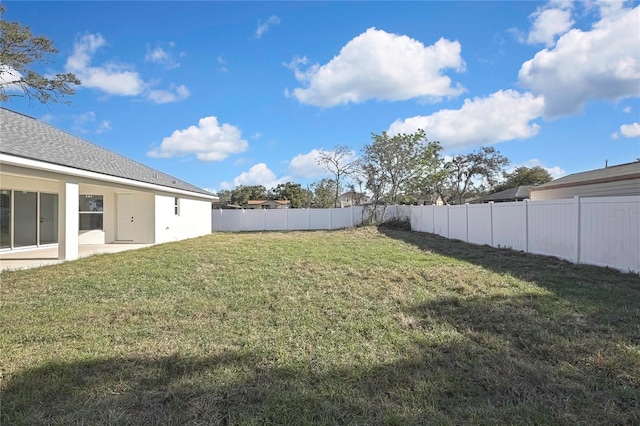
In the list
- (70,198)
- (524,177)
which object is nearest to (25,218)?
(70,198)

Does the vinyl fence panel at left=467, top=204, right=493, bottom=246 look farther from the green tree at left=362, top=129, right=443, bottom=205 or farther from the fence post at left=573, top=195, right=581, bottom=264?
the green tree at left=362, top=129, right=443, bottom=205

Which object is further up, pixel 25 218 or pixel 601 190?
pixel 601 190

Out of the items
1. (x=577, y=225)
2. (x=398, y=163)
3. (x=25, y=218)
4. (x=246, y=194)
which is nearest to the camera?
(x=577, y=225)

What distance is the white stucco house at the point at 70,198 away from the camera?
870 cm

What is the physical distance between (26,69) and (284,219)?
57.1 feet

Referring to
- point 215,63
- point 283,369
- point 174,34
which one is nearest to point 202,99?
point 215,63

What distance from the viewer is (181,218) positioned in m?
16.5

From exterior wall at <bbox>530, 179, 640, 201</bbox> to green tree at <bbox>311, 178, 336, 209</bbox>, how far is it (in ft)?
84.2

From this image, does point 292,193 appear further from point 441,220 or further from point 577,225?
point 577,225

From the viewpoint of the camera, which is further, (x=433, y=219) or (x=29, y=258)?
(x=433, y=219)

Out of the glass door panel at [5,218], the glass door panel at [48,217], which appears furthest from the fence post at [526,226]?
the glass door panel at [5,218]

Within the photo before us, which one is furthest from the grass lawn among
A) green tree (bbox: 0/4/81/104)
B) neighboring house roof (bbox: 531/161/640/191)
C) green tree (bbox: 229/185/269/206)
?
green tree (bbox: 229/185/269/206)

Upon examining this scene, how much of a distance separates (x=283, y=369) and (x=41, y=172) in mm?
8639

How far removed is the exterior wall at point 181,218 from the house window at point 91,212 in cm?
225
